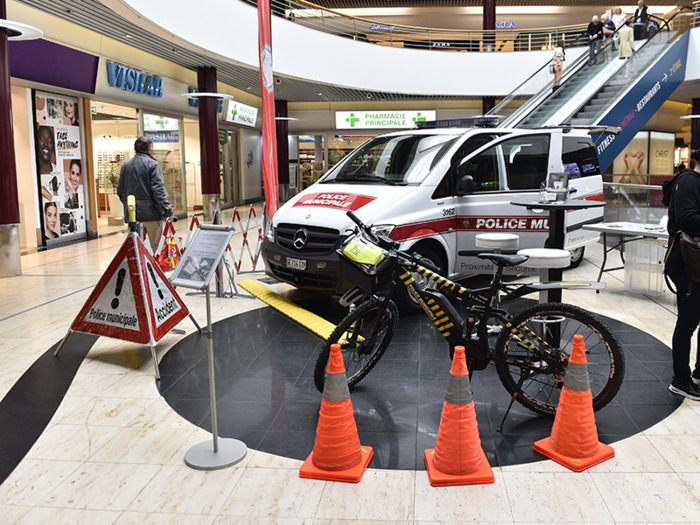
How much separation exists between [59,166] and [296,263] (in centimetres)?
760

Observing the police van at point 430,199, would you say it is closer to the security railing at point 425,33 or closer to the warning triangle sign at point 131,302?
the warning triangle sign at point 131,302

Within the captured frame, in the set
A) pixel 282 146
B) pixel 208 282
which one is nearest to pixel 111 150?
pixel 282 146

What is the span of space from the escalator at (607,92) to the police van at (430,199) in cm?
491

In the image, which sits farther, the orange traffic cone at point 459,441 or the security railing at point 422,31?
the security railing at point 422,31

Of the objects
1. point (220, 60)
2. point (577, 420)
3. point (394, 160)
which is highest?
point (220, 60)

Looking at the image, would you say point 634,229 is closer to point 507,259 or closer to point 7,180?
point 507,259

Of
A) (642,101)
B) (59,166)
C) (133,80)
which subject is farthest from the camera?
(133,80)

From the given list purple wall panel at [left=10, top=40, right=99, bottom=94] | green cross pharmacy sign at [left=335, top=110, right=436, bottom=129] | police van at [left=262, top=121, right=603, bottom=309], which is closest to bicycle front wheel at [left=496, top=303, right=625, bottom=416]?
police van at [left=262, top=121, right=603, bottom=309]

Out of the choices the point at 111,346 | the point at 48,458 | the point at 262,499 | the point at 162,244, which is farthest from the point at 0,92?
the point at 262,499

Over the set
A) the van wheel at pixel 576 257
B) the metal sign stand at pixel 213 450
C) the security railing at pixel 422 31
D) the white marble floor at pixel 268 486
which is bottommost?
the white marble floor at pixel 268 486

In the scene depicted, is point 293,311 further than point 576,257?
No

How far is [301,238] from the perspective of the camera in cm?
604

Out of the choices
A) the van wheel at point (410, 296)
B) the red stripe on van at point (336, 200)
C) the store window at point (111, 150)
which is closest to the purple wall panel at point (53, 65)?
the store window at point (111, 150)

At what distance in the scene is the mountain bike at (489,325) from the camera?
3.72m
